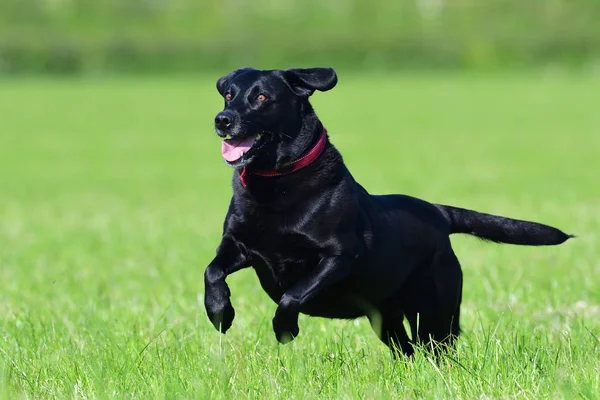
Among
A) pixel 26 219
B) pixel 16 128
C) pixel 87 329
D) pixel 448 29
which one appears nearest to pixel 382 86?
pixel 16 128

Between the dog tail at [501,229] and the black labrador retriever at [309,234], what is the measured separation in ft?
0.79

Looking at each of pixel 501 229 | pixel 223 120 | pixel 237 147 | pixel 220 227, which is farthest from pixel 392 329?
pixel 220 227

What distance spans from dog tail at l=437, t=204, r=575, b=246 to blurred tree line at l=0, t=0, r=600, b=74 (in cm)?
7195

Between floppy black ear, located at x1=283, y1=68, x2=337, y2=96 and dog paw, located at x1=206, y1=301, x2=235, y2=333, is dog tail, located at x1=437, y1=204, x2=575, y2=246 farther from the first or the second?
dog paw, located at x1=206, y1=301, x2=235, y2=333

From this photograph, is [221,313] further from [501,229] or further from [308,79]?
[501,229]

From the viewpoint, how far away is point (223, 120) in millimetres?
4812

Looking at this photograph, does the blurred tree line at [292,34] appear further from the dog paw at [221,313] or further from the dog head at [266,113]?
the dog paw at [221,313]

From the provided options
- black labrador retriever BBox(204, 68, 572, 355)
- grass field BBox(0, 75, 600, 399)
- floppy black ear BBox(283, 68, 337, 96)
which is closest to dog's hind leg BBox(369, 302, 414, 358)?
black labrador retriever BBox(204, 68, 572, 355)

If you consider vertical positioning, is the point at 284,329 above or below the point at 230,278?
→ above

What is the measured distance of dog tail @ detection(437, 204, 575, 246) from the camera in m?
5.52

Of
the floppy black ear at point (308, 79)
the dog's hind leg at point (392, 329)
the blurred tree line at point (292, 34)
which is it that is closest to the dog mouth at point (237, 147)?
the floppy black ear at point (308, 79)

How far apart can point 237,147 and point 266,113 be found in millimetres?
252

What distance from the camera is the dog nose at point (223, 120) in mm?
4809

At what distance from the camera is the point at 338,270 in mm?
4723
